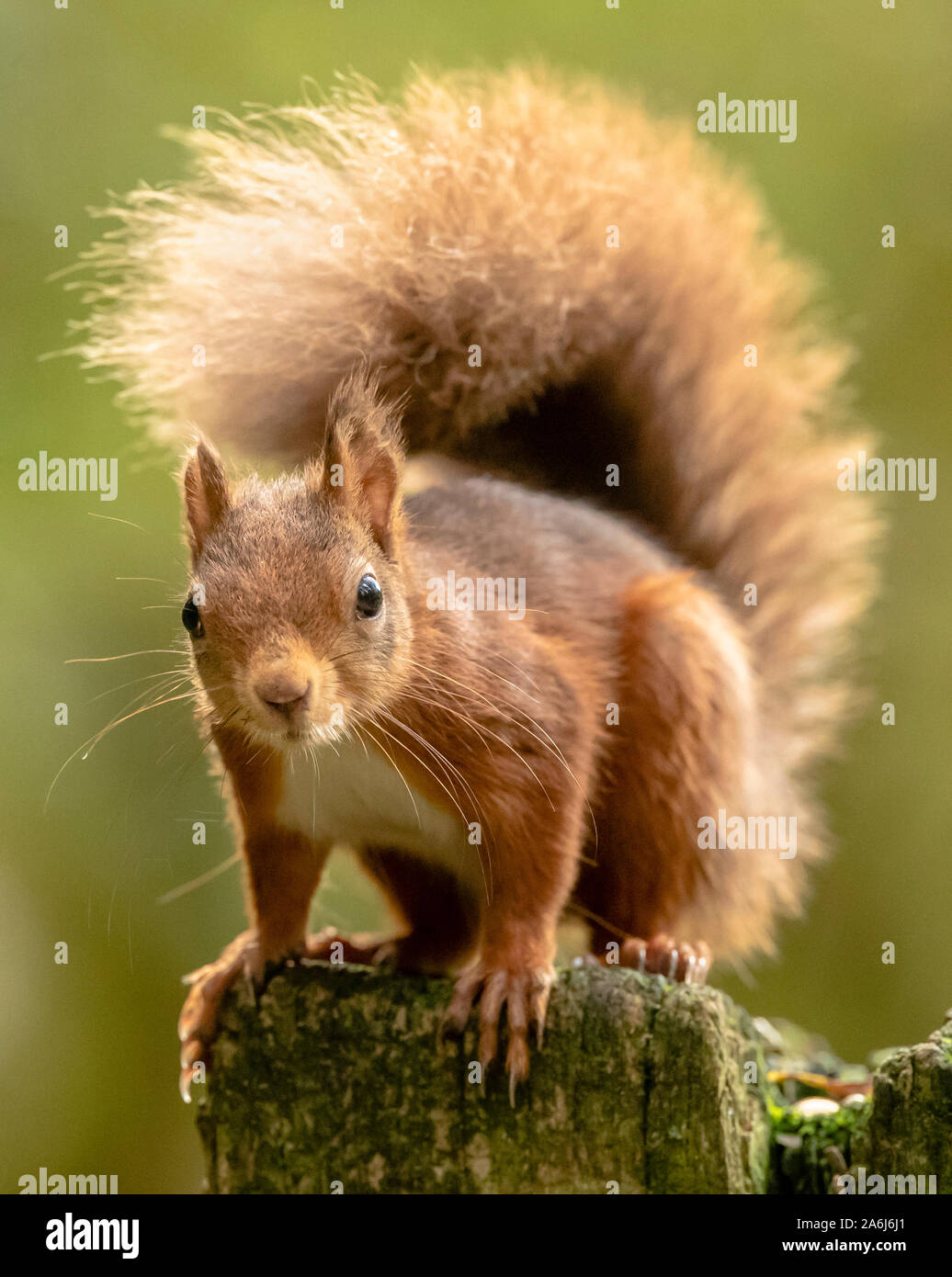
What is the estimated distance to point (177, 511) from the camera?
2857 millimetres

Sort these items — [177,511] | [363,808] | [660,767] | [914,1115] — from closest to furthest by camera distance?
[914,1115], [363,808], [660,767], [177,511]

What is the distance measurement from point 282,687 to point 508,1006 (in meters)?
0.54

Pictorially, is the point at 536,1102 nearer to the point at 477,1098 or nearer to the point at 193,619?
the point at 477,1098

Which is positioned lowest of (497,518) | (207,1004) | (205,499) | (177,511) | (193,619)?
(207,1004)

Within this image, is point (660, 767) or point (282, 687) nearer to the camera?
point (282, 687)

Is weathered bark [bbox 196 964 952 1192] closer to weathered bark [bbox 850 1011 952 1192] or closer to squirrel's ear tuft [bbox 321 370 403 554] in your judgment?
weathered bark [bbox 850 1011 952 1192]

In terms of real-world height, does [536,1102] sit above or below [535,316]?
below

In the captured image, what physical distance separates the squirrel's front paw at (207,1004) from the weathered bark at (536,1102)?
0.08 metres

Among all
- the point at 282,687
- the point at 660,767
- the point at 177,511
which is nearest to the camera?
the point at 282,687

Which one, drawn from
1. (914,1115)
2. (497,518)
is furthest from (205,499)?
(914,1115)

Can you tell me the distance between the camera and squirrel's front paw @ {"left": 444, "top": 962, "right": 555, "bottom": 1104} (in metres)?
1.52

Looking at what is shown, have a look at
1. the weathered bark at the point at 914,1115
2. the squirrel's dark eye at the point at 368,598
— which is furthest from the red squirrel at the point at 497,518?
the weathered bark at the point at 914,1115

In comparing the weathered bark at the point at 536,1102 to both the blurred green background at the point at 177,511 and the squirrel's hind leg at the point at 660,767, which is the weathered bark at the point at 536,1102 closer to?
the squirrel's hind leg at the point at 660,767

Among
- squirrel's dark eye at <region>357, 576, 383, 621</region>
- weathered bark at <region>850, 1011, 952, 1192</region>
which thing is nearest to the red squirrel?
squirrel's dark eye at <region>357, 576, 383, 621</region>
